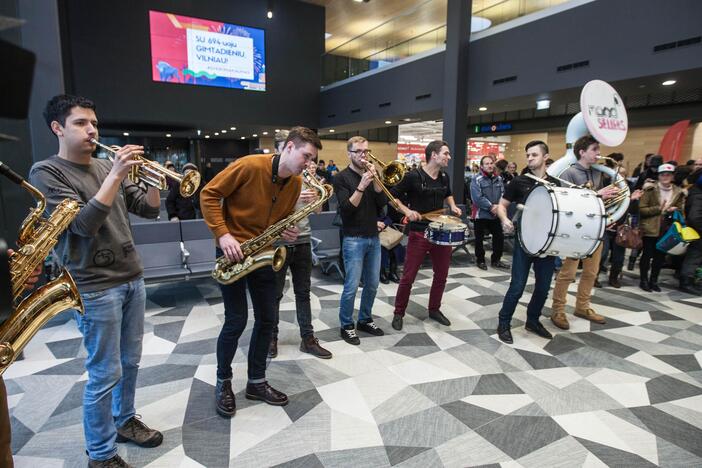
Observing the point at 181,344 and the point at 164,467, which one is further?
the point at 181,344

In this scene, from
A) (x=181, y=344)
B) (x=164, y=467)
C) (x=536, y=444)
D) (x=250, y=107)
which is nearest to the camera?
(x=164, y=467)

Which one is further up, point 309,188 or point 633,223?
point 309,188

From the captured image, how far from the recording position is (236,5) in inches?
525

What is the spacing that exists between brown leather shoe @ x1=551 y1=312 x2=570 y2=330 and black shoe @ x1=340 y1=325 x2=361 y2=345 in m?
2.34

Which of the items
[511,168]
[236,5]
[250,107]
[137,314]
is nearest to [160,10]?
[236,5]

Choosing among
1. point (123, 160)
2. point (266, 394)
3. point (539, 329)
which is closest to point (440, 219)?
point (539, 329)

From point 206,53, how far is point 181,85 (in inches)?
55.3

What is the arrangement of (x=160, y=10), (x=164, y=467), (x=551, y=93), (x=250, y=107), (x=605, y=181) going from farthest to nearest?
(x=250, y=107) → (x=160, y=10) → (x=551, y=93) → (x=605, y=181) → (x=164, y=467)

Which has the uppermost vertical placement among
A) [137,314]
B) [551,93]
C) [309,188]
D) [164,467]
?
[551,93]

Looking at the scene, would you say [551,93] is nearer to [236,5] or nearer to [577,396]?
[577,396]

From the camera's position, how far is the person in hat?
19.2ft

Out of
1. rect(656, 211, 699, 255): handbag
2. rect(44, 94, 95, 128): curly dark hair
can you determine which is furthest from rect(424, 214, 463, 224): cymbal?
rect(656, 211, 699, 255): handbag

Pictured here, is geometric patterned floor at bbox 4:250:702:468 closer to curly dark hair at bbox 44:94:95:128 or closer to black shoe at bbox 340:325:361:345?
black shoe at bbox 340:325:361:345

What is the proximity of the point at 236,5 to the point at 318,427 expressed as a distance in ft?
47.8
